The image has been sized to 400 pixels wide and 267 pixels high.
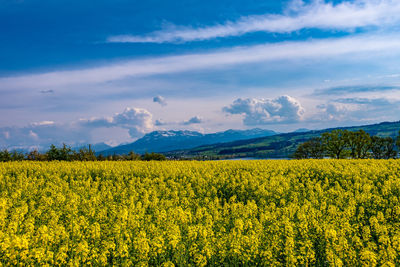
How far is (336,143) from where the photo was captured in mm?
92188

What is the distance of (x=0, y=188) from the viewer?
2180 centimetres

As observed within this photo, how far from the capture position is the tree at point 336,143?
91.3 m

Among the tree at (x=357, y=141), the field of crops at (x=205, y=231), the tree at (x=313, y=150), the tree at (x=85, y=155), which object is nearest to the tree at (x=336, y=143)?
the tree at (x=357, y=141)

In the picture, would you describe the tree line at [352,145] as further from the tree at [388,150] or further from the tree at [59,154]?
the tree at [59,154]

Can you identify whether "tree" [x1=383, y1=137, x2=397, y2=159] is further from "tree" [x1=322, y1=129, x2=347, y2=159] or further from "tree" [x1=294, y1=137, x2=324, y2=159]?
"tree" [x1=294, y1=137, x2=324, y2=159]

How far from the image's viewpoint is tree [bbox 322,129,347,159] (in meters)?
91.3

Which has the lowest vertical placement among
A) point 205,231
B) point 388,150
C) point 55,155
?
point 388,150

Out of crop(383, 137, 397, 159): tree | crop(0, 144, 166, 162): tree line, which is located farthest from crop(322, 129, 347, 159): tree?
crop(0, 144, 166, 162): tree line

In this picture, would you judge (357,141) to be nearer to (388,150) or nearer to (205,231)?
(388,150)

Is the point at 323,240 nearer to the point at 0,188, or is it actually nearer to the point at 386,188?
the point at 386,188

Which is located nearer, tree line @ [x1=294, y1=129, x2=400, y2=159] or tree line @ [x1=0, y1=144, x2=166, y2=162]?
tree line @ [x1=0, y1=144, x2=166, y2=162]

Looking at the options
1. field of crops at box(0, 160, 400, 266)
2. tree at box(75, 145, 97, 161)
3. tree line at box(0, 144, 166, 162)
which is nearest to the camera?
field of crops at box(0, 160, 400, 266)

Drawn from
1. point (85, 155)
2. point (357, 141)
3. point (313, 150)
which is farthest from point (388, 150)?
point (85, 155)

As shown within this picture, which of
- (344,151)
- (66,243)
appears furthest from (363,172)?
(344,151)
